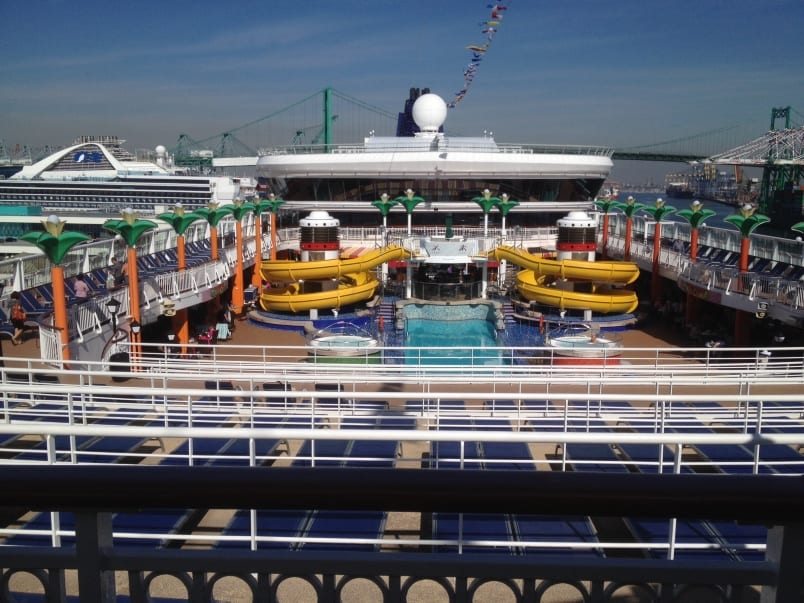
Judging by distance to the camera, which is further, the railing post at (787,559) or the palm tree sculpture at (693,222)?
the palm tree sculpture at (693,222)

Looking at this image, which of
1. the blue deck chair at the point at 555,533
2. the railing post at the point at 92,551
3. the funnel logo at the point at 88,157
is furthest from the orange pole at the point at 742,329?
the funnel logo at the point at 88,157

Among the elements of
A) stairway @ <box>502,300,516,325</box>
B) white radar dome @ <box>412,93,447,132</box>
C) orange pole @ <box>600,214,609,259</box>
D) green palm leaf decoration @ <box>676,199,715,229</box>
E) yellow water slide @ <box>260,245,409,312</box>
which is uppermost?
white radar dome @ <box>412,93,447,132</box>

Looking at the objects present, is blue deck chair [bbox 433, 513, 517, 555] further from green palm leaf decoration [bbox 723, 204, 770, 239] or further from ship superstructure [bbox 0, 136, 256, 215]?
ship superstructure [bbox 0, 136, 256, 215]

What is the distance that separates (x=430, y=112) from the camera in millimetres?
37969

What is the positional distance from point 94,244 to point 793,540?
21250mm

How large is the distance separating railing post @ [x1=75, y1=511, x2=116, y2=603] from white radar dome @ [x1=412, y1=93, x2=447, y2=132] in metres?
38.0

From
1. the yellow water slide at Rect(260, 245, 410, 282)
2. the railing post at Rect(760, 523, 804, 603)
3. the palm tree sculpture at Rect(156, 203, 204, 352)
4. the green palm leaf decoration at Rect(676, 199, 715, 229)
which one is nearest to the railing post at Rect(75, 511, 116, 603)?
the railing post at Rect(760, 523, 804, 603)

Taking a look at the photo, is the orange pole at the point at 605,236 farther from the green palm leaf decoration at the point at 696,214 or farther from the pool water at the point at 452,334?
the pool water at the point at 452,334

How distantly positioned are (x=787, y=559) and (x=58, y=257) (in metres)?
11.9

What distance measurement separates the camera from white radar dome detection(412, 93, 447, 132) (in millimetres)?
38000

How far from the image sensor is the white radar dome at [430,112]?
38.0m

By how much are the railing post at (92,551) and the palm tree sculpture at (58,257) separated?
1040 centimetres

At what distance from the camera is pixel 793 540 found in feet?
5.02

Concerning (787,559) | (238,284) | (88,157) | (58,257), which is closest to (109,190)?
(88,157)
